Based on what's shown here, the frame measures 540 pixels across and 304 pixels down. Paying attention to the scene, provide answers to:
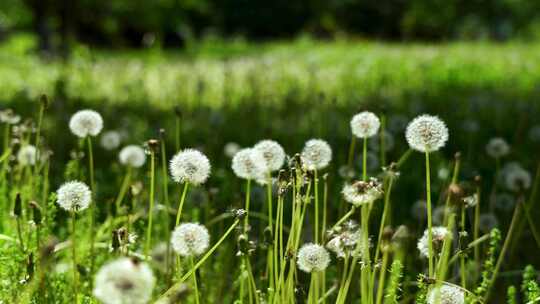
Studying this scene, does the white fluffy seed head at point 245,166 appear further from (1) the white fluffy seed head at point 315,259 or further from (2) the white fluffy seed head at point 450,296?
(2) the white fluffy seed head at point 450,296

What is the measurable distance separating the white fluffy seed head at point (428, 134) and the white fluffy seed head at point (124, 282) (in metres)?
0.83

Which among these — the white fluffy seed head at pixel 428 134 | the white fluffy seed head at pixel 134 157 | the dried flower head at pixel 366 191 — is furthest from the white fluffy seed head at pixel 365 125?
the white fluffy seed head at pixel 134 157

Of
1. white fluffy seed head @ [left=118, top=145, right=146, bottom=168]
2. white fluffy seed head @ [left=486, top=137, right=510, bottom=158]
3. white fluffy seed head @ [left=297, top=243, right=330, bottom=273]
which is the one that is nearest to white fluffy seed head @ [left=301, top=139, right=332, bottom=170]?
white fluffy seed head @ [left=297, top=243, right=330, bottom=273]

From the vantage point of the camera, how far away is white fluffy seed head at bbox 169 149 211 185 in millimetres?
1604

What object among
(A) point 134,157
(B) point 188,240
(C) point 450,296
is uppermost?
(A) point 134,157

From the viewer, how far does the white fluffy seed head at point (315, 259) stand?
149 centimetres

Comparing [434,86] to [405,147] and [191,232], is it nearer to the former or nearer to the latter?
[405,147]

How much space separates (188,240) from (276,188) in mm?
1183

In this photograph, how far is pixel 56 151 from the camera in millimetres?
4238

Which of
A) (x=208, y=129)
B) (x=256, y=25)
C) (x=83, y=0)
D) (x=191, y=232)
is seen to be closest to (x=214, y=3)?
(x=256, y=25)

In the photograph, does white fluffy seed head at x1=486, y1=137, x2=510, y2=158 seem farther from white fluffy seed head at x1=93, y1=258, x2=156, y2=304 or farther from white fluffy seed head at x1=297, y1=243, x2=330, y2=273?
white fluffy seed head at x1=93, y1=258, x2=156, y2=304

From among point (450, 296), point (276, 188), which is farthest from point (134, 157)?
point (450, 296)

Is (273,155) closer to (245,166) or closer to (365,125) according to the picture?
(245,166)

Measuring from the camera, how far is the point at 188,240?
55.9 inches
